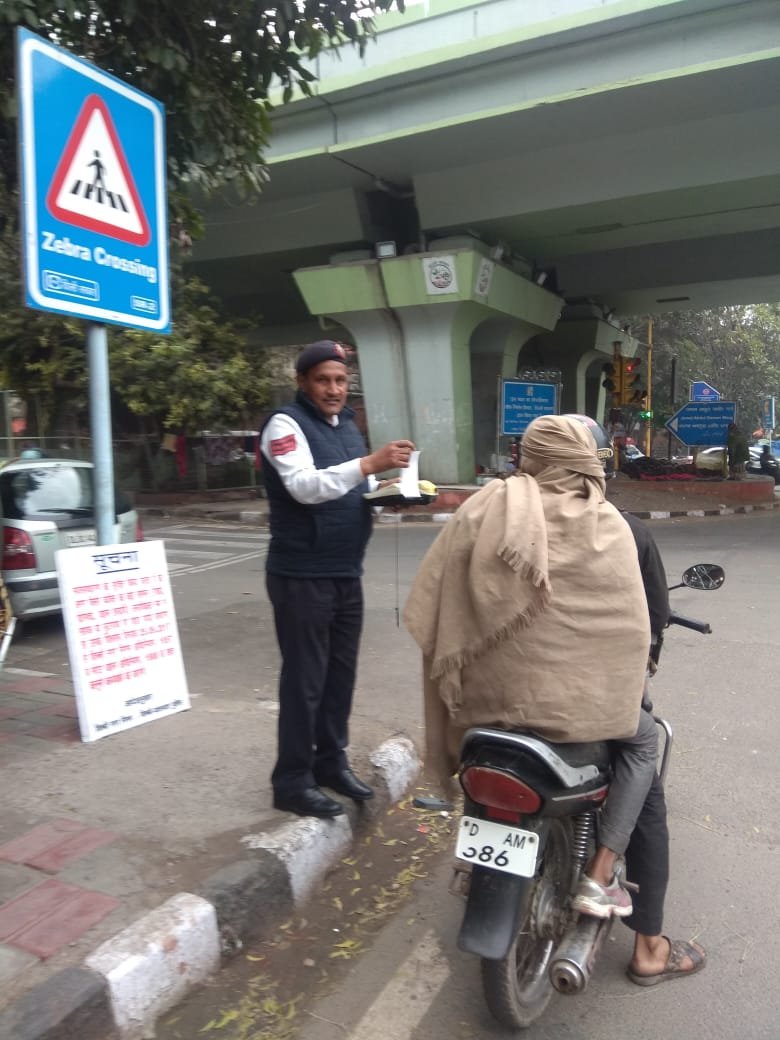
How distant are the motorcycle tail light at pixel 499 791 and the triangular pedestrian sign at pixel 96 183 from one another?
2.83 meters

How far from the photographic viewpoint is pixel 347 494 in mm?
2943

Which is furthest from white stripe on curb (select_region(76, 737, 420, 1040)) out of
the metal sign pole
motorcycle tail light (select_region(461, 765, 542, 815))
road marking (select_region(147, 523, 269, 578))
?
road marking (select_region(147, 523, 269, 578))

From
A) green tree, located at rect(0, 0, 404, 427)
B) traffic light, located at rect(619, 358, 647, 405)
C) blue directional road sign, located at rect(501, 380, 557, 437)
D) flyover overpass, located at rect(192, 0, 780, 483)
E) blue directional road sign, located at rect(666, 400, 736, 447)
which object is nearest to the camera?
green tree, located at rect(0, 0, 404, 427)

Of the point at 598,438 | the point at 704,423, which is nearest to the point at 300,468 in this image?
the point at 598,438

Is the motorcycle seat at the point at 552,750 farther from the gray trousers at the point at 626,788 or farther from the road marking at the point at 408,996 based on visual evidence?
the road marking at the point at 408,996

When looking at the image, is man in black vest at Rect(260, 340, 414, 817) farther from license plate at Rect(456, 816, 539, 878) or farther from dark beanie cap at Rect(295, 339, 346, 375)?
license plate at Rect(456, 816, 539, 878)

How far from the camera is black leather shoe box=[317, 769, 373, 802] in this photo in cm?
328

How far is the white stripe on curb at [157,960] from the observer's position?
2.16 meters

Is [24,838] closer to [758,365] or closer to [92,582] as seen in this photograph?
[92,582]

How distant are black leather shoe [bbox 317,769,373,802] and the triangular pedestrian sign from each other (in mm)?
2568

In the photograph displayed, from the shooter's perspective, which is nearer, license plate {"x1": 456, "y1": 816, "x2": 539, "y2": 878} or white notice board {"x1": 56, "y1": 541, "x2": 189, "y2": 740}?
license plate {"x1": 456, "y1": 816, "x2": 539, "y2": 878}

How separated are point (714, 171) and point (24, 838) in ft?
40.5

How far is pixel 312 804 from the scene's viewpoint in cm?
307

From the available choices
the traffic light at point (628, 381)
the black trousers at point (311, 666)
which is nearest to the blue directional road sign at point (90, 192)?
the black trousers at point (311, 666)
